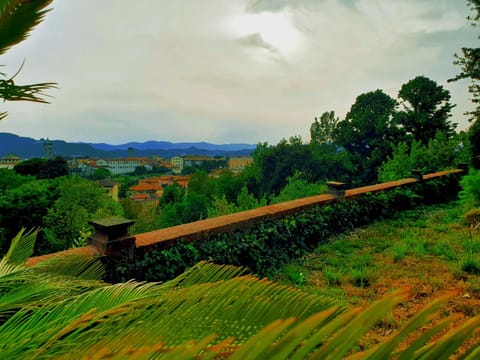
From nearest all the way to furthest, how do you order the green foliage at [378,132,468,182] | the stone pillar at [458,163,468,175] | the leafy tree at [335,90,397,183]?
the stone pillar at [458,163,468,175]
the green foliage at [378,132,468,182]
the leafy tree at [335,90,397,183]

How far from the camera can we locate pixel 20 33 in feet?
4.04

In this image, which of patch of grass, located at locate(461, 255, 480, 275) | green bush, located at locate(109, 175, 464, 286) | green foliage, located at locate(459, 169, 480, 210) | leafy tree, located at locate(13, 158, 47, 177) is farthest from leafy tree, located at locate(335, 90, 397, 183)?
leafy tree, located at locate(13, 158, 47, 177)

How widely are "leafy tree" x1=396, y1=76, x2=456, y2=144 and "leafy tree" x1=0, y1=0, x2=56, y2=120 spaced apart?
28.3 meters

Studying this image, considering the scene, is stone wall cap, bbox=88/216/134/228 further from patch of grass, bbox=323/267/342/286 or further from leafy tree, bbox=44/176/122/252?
leafy tree, bbox=44/176/122/252

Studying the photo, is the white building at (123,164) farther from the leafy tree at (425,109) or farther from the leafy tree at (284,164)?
the leafy tree at (425,109)

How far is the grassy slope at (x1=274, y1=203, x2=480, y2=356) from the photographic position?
132 inches

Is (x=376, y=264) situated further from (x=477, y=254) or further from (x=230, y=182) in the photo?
(x=230, y=182)

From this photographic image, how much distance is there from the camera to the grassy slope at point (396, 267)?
336 cm

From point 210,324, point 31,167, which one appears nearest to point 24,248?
point 210,324

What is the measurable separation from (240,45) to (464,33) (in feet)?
26.1

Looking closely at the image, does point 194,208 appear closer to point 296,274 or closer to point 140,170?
point 296,274

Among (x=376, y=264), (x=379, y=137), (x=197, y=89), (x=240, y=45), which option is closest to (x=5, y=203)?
(x=197, y=89)

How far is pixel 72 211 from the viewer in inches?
836

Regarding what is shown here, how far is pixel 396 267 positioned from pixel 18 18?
4.95 m
